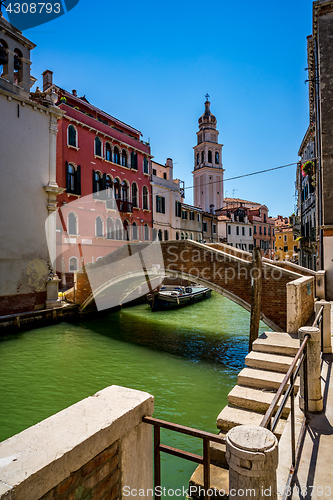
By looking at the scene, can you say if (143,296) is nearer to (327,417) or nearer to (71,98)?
(71,98)

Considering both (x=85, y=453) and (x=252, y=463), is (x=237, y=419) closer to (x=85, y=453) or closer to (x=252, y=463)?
(x=252, y=463)

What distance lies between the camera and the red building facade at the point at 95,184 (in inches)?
578

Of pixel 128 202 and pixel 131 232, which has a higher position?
pixel 128 202

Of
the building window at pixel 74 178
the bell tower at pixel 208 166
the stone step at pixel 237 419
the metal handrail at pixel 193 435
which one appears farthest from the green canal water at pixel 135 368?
the bell tower at pixel 208 166

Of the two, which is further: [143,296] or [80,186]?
[143,296]

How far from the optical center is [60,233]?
46.5 ft

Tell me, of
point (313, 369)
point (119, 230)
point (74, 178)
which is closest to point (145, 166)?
point (119, 230)

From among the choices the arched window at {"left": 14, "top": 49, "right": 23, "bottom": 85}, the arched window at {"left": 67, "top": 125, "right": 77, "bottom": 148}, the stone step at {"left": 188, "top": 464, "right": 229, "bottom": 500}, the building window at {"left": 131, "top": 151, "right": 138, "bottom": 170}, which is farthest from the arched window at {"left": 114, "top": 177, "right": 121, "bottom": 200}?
the stone step at {"left": 188, "top": 464, "right": 229, "bottom": 500}

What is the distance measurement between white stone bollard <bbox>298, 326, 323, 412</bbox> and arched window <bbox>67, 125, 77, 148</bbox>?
14611 mm

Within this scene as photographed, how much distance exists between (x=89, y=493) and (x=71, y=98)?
58.2 ft

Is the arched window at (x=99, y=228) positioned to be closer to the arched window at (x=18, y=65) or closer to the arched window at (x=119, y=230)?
the arched window at (x=119, y=230)

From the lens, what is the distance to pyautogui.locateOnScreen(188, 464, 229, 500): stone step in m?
3.10

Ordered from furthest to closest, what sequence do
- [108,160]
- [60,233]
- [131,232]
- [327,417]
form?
[131,232] → [108,160] → [60,233] → [327,417]

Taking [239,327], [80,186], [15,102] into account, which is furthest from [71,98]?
[239,327]
